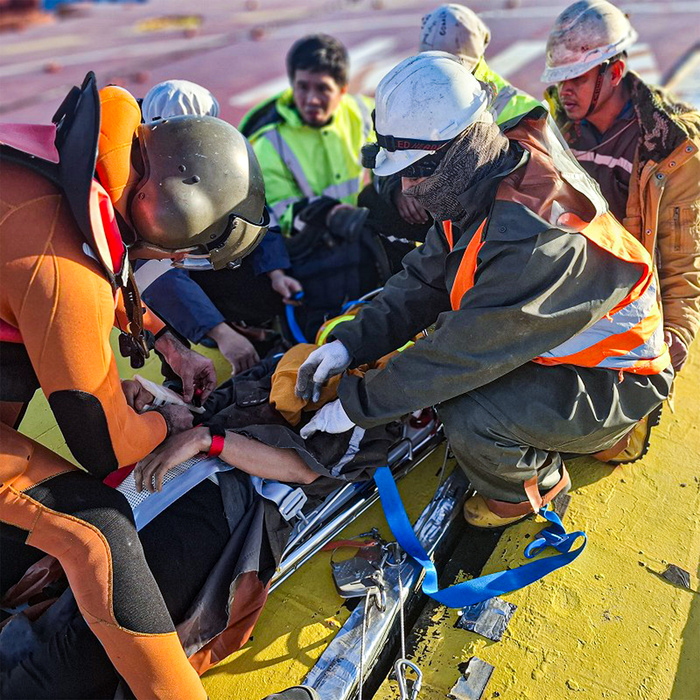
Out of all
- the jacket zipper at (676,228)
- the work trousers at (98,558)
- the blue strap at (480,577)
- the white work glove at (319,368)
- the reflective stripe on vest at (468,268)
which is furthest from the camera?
the jacket zipper at (676,228)

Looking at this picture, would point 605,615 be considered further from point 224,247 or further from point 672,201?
point 672,201

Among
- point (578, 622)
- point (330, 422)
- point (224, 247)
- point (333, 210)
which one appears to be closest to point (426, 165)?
point (224, 247)

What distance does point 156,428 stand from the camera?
227cm

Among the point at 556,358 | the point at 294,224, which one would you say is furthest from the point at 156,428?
the point at 294,224

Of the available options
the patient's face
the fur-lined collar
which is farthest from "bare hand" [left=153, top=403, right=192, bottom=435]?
the patient's face

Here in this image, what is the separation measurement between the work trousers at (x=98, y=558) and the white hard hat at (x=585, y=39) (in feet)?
10.5

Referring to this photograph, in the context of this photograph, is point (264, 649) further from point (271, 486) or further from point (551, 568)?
point (551, 568)

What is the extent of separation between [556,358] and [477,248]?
1.81 feet

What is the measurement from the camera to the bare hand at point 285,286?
13.3ft

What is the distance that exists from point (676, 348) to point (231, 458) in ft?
7.14

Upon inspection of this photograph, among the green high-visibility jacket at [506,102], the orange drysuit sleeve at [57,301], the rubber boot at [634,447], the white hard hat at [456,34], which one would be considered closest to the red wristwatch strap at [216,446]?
the orange drysuit sleeve at [57,301]

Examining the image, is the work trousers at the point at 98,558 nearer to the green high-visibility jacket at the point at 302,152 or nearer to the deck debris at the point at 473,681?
the deck debris at the point at 473,681

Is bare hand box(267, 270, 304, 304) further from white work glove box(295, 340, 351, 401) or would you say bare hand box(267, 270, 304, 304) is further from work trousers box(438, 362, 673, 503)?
work trousers box(438, 362, 673, 503)

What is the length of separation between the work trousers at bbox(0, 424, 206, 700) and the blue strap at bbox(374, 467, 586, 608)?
99 centimetres
